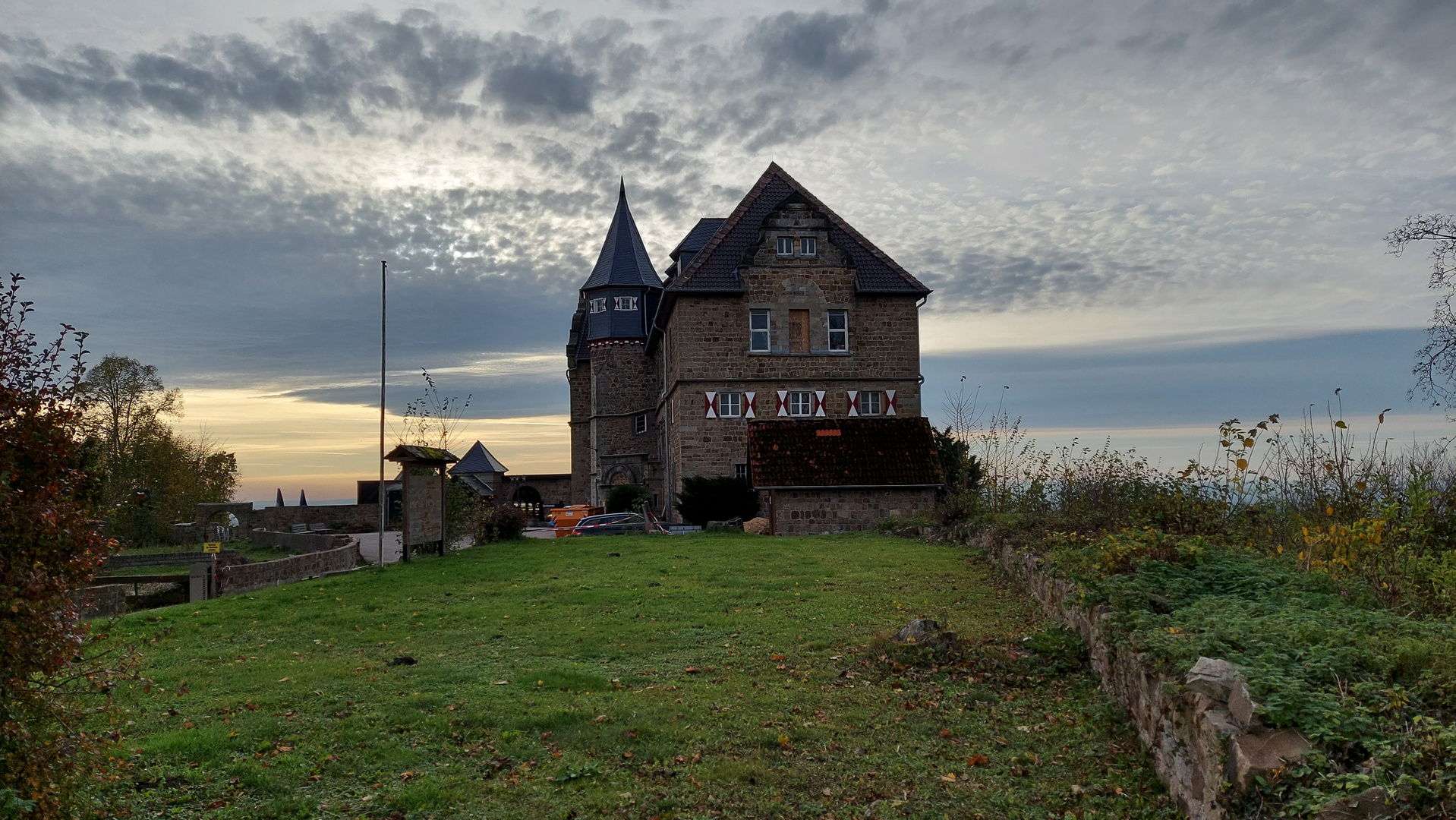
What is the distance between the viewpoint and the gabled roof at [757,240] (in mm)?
33062

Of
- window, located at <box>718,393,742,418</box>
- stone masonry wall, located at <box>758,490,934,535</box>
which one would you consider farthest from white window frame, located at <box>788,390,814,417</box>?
stone masonry wall, located at <box>758,490,934,535</box>

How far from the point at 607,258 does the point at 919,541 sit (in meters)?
30.0

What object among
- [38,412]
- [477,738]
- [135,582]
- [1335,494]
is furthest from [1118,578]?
[135,582]

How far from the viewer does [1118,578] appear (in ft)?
26.6

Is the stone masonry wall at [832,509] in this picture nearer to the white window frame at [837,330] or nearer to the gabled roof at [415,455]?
the white window frame at [837,330]

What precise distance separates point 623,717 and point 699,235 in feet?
118

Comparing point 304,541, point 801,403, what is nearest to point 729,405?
point 801,403

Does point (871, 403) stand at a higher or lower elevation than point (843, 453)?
higher

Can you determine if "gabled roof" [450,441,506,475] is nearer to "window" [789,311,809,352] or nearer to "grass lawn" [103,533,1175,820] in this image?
"window" [789,311,809,352]

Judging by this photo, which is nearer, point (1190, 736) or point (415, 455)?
point (1190, 736)

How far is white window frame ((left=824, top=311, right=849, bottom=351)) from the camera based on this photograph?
3338 cm

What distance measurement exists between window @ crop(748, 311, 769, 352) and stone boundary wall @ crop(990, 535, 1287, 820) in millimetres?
25314

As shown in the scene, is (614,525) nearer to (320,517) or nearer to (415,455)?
(415,455)

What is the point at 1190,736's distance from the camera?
16.9 feet
